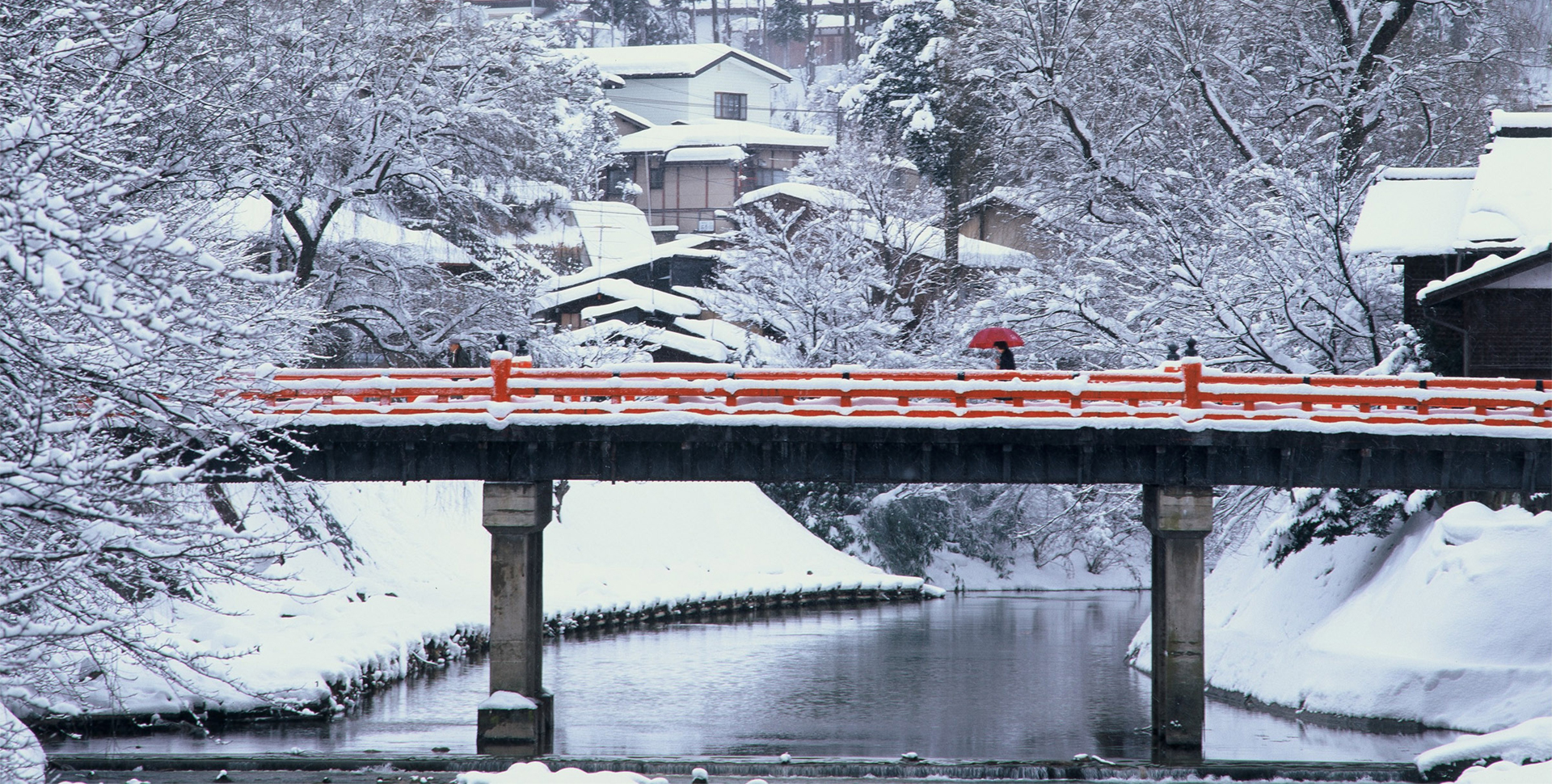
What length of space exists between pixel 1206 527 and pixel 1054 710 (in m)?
6.35

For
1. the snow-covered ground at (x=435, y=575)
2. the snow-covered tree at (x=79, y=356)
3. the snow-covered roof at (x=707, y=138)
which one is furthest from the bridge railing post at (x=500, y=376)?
the snow-covered roof at (x=707, y=138)

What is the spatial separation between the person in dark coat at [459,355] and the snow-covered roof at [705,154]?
4244 centimetres

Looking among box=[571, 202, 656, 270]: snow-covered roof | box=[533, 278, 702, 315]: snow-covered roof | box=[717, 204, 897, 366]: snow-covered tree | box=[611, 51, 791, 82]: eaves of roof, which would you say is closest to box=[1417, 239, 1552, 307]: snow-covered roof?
box=[717, 204, 897, 366]: snow-covered tree

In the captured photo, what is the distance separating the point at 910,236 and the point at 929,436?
110 ft

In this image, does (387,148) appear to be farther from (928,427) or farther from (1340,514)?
(1340,514)

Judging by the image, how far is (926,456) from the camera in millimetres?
21656

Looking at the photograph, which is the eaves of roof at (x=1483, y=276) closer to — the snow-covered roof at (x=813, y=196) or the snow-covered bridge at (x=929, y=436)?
the snow-covered bridge at (x=929, y=436)

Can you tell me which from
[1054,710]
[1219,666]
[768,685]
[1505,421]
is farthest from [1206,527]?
[768,685]

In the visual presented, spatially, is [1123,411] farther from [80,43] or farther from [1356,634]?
[80,43]

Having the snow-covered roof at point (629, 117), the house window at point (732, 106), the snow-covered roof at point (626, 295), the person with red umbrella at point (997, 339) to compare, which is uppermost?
the house window at point (732, 106)

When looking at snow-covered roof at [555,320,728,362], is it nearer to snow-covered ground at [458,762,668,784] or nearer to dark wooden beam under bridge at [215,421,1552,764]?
dark wooden beam under bridge at [215,421,1552,764]

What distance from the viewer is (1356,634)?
2512 centimetres

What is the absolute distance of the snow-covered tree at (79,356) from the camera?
8.61 meters

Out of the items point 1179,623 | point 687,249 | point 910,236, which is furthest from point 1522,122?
point 687,249
